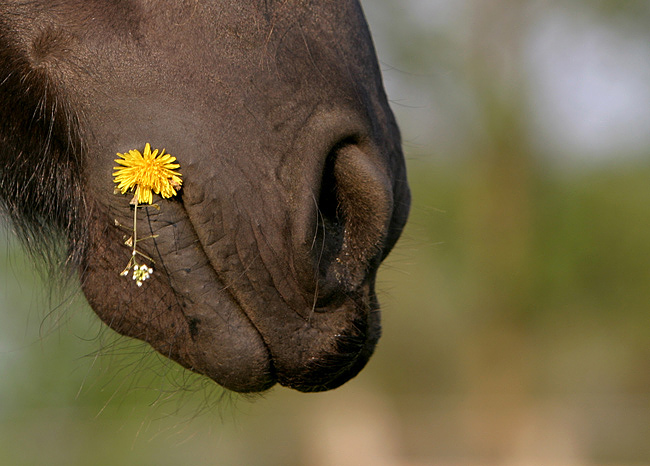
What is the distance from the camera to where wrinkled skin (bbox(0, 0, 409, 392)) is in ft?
3.20

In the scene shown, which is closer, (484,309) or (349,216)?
(349,216)

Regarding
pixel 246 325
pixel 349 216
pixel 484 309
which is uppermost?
pixel 349 216

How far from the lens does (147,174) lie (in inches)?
36.4

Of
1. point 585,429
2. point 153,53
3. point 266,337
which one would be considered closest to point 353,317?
point 266,337

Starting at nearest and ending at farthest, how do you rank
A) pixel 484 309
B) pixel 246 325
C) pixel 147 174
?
pixel 147 174 < pixel 246 325 < pixel 484 309

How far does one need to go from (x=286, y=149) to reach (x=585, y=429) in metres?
10.4

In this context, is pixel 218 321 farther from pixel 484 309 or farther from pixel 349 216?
pixel 484 309

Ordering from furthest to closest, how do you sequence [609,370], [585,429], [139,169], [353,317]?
[609,370], [585,429], [353,317], [139,169]

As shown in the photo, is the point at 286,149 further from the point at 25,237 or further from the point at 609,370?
the point at 609,370

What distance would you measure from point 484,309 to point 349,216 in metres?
9.04

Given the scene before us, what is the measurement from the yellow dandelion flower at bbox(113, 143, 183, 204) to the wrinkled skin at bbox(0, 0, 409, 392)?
2cm

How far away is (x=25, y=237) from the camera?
4.23ft

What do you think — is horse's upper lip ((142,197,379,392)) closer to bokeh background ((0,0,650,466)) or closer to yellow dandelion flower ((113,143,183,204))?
yellow dandelion flower ((113,143,183,204))

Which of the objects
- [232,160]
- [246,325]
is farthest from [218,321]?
[232,160]
